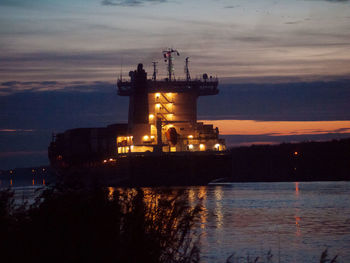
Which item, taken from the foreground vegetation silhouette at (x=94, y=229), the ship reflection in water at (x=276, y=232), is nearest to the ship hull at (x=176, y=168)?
the ship reflection in water at (x=276, y=232)

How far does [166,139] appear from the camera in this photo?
270ft

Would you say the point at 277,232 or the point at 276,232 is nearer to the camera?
the point at 277,232

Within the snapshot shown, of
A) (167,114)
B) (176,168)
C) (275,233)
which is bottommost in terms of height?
(275,233)

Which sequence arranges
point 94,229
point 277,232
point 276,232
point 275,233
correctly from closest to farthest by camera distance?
point 94,229 → point 275,233 → point 277,232 → point 276,232

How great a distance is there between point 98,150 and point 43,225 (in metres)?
84.0

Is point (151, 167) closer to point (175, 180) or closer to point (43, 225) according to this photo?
point (175, 180)

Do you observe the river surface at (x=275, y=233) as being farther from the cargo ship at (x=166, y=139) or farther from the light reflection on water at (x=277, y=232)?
the cargo ship at (x=166, y=139)

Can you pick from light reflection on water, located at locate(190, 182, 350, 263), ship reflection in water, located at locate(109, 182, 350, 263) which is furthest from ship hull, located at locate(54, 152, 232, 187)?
light reflection on water, located at locate(190, 182, 350, 263)

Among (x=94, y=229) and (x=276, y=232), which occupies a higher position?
(x=94, y=229)

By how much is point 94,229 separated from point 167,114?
7297 centimetres

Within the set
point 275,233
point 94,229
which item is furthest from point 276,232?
point 94,229

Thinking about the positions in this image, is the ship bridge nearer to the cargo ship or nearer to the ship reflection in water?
the cargo ship

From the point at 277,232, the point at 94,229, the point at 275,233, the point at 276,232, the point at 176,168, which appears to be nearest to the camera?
the point at 94,229

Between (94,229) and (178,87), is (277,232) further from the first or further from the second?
(178,87)
